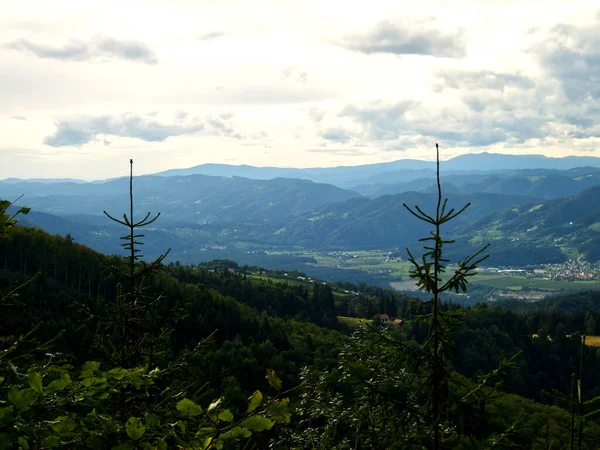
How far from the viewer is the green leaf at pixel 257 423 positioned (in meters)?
4.14

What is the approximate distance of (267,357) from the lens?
87.0 meters

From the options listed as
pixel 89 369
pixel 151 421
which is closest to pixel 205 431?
pixel 151 421

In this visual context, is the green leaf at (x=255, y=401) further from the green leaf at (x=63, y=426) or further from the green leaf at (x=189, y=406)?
the green leaf at (x=63, y=426)

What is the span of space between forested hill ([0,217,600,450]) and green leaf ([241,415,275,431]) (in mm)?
12

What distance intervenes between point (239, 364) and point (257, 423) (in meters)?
78.7

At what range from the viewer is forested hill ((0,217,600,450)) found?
16.2 feet

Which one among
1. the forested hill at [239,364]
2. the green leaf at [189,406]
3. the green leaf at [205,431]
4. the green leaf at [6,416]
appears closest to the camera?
the green leaf at [6,416]

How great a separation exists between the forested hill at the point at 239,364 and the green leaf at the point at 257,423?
12 mm

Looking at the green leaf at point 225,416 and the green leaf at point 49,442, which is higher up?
the green leaf at point 225,416

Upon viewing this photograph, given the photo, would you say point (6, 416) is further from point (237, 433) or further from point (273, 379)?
point (273, 379)

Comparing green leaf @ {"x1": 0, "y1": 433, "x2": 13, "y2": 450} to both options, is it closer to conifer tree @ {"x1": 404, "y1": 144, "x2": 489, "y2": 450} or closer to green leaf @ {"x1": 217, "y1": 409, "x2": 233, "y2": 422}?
green leaf @ {"x1": 217, "y1": 409, "x2": 233, "y2": 422}

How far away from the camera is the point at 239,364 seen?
79.2 metres

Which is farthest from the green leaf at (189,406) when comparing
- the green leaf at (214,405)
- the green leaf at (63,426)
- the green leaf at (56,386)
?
the green leaf at (63,426)

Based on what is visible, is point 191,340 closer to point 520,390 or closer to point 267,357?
point 267,357
